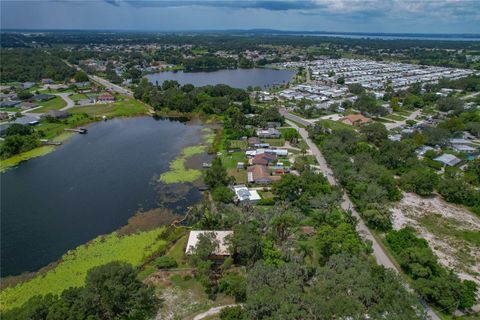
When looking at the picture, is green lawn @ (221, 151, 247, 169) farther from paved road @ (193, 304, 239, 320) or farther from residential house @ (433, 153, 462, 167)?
residential house @ (433, 153, 462, 167)

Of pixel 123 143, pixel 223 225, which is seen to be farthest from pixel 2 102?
pixel 223 225

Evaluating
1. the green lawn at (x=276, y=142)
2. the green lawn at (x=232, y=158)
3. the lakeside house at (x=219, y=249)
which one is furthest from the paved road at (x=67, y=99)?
the lakeside house at (x=219, y=249)

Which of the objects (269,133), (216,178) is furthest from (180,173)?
(269,133)

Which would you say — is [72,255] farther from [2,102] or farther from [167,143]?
Answer: [2,102]

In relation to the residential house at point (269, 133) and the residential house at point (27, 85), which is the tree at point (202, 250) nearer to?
the residential house at point (269, 133)

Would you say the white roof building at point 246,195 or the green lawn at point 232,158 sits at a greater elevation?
the green lawn at point 232,158

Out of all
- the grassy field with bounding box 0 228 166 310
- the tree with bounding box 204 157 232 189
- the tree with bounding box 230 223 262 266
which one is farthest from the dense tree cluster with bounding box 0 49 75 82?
the tree with bounding box 230 223 262 266

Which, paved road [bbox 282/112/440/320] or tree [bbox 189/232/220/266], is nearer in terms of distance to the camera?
tree [bbox 189/232/220/266]
